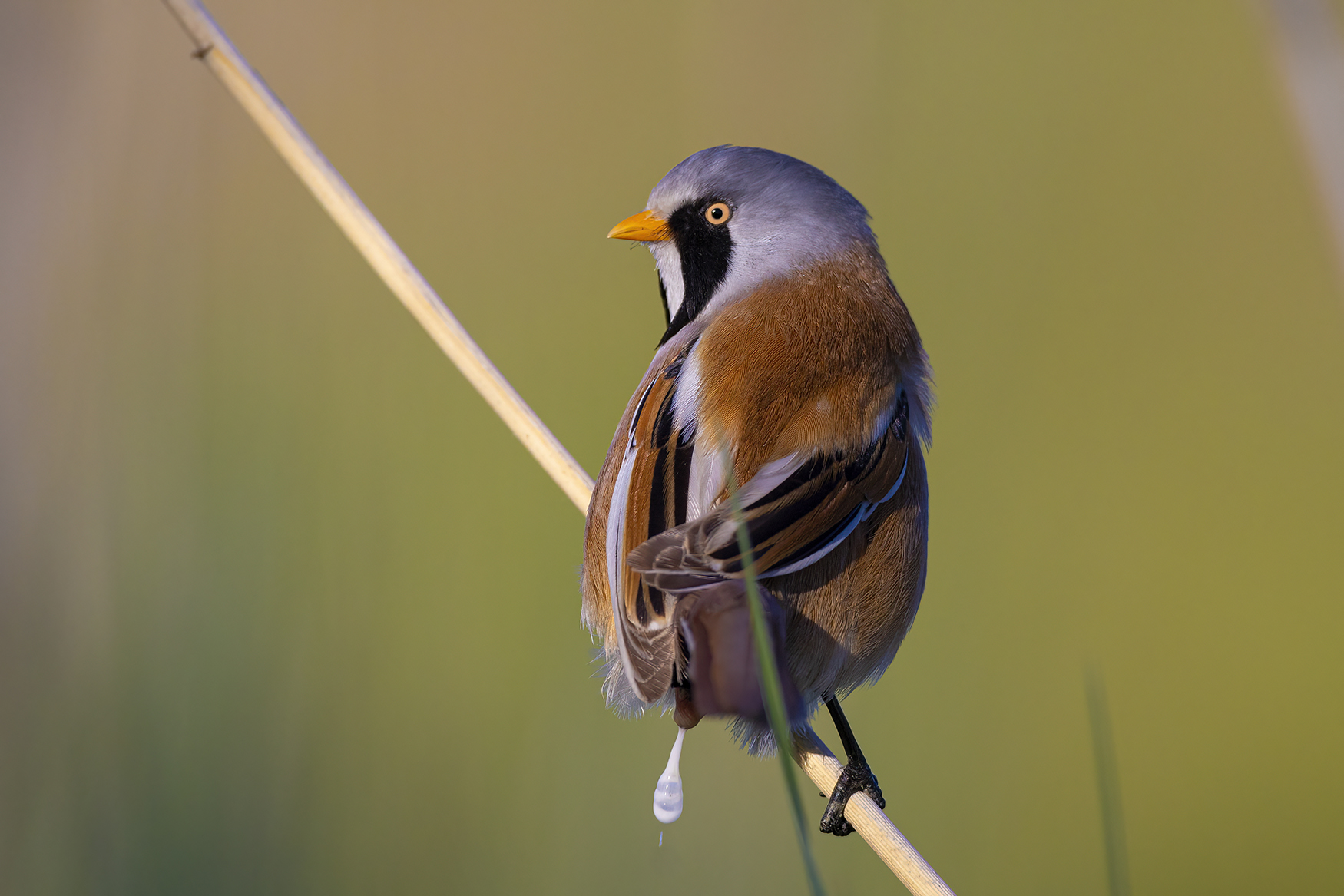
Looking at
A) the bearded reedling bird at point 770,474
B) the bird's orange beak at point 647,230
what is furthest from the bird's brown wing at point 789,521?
the bird's orange beak at point 647,230

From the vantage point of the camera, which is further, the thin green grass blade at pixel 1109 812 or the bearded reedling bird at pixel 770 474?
the bearded reedling bird at pixel 770 474

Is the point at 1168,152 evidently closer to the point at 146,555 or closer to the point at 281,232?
the point at 281,232

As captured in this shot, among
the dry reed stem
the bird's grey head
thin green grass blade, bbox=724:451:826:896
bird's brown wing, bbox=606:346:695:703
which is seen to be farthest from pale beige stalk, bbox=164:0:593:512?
thin green grass blade, bbox=724:451:826:896

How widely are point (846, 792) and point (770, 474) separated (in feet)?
1.71

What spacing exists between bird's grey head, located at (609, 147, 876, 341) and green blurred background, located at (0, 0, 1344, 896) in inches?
33.8

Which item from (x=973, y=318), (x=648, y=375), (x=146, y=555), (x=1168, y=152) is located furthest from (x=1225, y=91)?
(x=146, y=555)

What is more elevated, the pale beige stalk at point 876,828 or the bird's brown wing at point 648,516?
the bird's brown wing at point 648,516

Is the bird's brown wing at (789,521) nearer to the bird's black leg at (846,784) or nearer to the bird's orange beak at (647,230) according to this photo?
the bird's black leg at (846,784)

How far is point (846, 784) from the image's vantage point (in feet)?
4.89

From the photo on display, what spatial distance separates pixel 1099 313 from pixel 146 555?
266 centimetres

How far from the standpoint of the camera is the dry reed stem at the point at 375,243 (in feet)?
5.26

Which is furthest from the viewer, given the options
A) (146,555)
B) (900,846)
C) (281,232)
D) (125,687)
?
(281,232)

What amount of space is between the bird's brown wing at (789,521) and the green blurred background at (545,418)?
2.96 feet

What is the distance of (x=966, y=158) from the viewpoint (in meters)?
3.15
